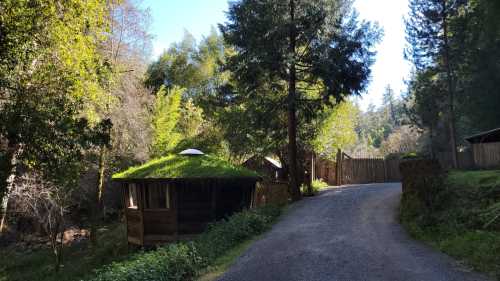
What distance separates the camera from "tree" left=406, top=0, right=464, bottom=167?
85.4ft

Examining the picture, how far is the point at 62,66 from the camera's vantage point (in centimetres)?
891

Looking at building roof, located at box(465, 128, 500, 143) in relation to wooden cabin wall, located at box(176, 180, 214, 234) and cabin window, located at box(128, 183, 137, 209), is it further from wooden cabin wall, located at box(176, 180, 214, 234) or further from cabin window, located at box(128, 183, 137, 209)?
cabin window, located at box(128, 183, 137, 209)

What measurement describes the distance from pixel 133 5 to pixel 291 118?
8.83 m

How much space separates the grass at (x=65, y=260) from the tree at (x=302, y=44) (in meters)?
9.04

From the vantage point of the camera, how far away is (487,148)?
1958cm

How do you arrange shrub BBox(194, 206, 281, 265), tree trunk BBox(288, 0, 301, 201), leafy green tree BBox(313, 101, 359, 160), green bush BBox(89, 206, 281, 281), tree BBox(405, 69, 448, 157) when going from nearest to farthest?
green bush BBox(89, 206, 281, 281), shrub BBox(194, 206, 281, 265), tree trunk BBox(288, 0, 301, 201), leafy green tree BBox(313, 101, 359, 160), tree BBox(405, 69, 448, 157)

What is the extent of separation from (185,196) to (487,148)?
573 inches

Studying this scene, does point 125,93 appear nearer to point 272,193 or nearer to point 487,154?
point 272,193

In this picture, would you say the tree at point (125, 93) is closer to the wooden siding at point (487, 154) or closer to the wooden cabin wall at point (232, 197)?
the wooden cabin wall at point (232, 197)

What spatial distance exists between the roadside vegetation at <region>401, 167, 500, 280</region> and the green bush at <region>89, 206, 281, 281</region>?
414 centimetres

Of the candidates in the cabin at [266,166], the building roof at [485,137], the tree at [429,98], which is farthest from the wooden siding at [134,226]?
the tree at [429,98]

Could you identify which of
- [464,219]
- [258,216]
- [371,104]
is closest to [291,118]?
[258,216]

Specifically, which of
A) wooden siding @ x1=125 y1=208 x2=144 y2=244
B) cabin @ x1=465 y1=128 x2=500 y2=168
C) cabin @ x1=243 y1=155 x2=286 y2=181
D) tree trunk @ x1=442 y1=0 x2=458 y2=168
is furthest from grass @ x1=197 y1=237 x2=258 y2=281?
tree trunk @ x1=442 y1=0 x2=458 y2=168

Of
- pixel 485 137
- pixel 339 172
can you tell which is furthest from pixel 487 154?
pixel 339 172
